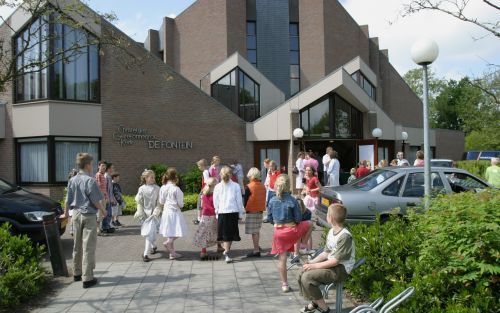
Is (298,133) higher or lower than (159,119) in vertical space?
lower

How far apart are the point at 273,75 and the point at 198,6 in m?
6.68

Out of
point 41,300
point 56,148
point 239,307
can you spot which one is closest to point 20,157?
point 56,148

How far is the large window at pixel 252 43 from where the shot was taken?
1179 inches

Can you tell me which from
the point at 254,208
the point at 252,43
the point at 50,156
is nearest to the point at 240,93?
the point at 252,43

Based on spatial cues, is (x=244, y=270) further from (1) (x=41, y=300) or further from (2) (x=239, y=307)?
(1) (x=41, y=300)

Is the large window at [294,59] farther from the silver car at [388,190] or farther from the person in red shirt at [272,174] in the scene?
the silver car at [388,190]

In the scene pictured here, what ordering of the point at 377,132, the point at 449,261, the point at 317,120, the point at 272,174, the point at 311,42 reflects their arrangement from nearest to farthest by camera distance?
the point at 449,261
the point at 272,174
the point at 377,132
the point at 317,120
the point at 311,42

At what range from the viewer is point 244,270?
734 centimetres

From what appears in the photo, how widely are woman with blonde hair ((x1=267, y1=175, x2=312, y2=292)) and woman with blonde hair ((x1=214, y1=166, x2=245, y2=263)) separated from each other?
147cm

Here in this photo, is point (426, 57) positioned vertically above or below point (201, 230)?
above

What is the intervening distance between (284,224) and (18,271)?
361 centimetres

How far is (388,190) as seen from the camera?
895 cm

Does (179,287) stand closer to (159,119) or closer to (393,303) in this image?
(393,303)

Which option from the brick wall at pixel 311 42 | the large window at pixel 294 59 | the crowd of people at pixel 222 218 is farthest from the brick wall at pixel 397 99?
the crowd of people at pixel 222 218
